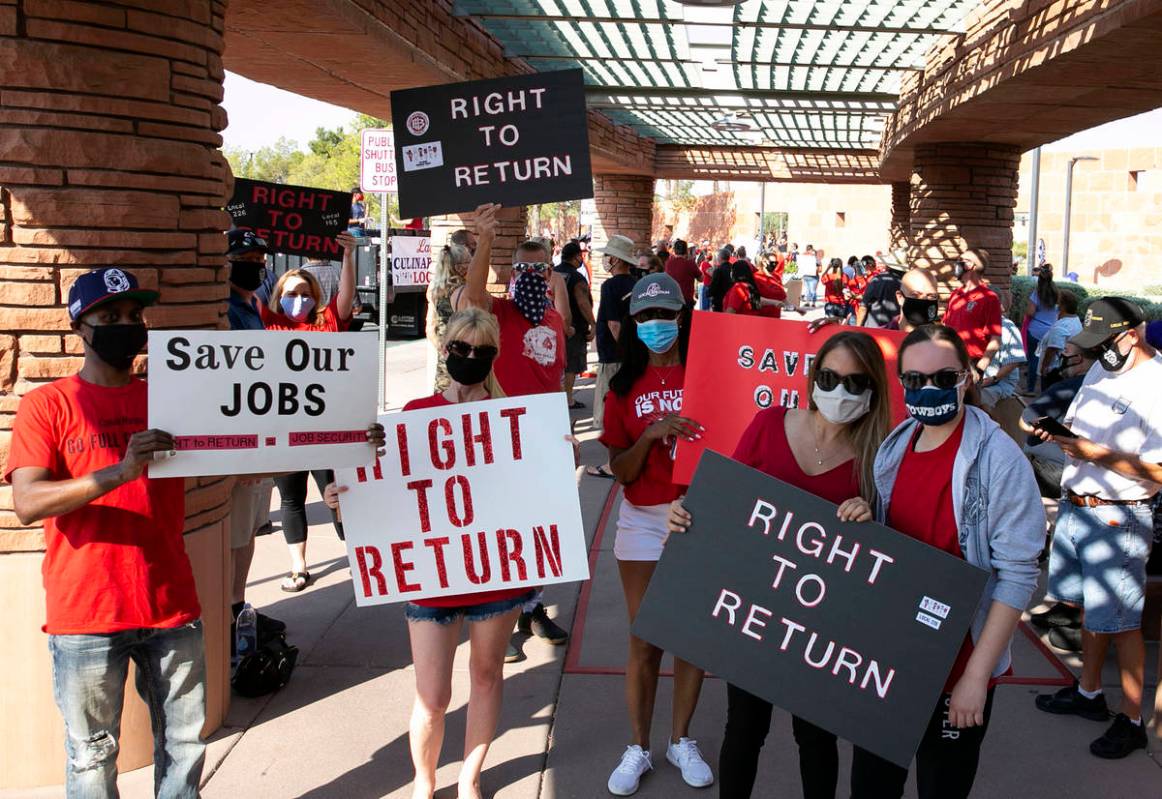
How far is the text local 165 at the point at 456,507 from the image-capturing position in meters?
4.05

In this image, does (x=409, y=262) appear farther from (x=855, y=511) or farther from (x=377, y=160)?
(x=855, y=511)

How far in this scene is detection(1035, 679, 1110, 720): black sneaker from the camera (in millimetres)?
5238

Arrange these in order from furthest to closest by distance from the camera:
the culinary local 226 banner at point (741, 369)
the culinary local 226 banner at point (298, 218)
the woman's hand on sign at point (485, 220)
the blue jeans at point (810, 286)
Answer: the blue jeans at point (810, 286) → the culinary local 226 banner at point (298, 218) → the woman's hand on sign at point (485, 220) → the culinary local 226 banner at point (741, 369)

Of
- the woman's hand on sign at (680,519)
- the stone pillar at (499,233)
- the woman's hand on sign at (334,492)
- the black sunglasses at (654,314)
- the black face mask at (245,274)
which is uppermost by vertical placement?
the stone pillar at (499,233)

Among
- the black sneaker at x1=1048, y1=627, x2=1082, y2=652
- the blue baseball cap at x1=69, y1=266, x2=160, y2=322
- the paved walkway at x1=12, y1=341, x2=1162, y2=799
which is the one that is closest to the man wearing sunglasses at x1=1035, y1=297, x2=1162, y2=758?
the paved walkway at x1=12, y1=341, x2=1162, y2=799

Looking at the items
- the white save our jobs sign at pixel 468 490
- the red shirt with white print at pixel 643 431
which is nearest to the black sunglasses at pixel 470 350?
the white save our jobs sign at pixel 468 490

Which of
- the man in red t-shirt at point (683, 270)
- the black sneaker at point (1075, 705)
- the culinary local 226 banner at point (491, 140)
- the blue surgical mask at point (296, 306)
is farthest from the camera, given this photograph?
the man in red t-shirt at point (683, 270)

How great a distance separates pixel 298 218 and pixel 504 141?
2.07 meters

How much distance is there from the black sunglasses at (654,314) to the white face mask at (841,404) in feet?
3.59

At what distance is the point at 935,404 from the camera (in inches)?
125

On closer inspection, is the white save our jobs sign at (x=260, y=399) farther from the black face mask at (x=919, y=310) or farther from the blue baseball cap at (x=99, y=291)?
the black face mask at (x=919, y=310)

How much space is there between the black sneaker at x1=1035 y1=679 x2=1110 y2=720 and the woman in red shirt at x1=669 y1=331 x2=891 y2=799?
211 centimetres

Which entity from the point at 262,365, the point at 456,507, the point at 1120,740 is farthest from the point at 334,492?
the point at 1120,740

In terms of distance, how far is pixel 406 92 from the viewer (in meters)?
5.76
